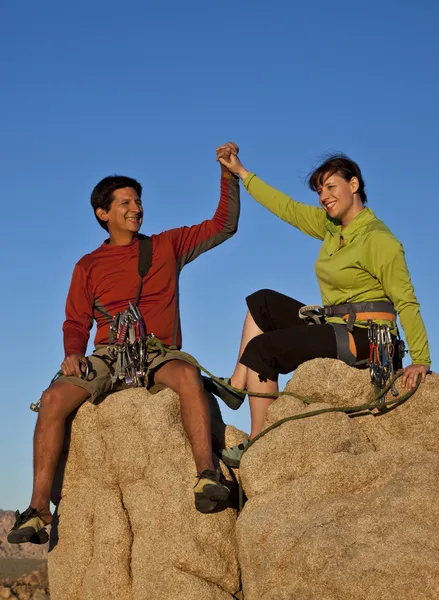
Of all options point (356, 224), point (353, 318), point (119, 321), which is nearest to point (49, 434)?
point (119, 321)

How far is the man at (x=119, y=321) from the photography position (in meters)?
9.42

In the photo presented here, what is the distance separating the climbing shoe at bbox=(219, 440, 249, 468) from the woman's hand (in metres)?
1.67

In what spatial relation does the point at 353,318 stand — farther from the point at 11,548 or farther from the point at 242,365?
the point at 11,548

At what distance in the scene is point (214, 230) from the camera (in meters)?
11.1

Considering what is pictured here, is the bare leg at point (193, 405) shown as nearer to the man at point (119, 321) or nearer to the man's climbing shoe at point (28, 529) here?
the man at point (119, 321)

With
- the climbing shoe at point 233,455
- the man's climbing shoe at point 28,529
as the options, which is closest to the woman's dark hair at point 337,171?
the climbing shoe at point 233,455

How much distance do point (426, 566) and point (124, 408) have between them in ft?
11.6

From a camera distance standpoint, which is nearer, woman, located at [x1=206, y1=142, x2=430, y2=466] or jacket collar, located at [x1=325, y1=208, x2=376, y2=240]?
woman, located at [x1=206, y1=142, x2=430, y2=466]

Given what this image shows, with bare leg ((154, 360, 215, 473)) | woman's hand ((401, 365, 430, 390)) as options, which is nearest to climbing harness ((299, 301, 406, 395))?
woman's hand ((401, 365, 430, 390))

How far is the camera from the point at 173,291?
10844 mm

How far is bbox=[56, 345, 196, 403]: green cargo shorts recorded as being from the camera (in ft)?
32.9

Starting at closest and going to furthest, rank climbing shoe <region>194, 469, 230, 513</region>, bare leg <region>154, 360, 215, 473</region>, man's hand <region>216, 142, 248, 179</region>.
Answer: climbing shoe <region>194, 469, 230, 513</region>
bare leg <region>154, 360, 215, 473</region>
man's hand <region>216, 142, 248, 179</region>

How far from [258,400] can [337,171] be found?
2.42 metres

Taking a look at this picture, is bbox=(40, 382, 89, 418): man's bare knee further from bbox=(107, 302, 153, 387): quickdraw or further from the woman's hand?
the woman's hand
